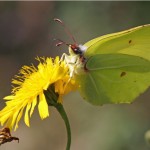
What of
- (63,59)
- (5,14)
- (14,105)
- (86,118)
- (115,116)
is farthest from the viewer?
(5,14)

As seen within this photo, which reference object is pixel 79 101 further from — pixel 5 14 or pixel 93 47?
pixel 93 47

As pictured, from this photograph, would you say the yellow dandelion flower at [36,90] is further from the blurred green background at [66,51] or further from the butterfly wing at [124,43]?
the blurred green background at [66,51]

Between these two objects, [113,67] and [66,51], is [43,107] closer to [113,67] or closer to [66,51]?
[113,67]

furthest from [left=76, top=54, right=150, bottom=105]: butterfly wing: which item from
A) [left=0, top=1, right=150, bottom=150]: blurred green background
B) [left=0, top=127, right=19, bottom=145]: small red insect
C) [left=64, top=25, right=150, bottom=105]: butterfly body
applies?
[left=0, top=1, right=150, bottom=150]: blurred green background

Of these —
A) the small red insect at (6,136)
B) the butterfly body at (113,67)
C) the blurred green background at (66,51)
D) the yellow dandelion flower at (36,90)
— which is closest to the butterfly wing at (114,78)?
the butterfly body at (113,67)

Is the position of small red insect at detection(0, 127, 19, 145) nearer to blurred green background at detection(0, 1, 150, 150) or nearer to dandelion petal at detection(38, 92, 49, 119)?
dandelion petal at detection(38, 92, 49, 119)

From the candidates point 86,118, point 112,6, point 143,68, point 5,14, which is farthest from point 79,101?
point 143,68
